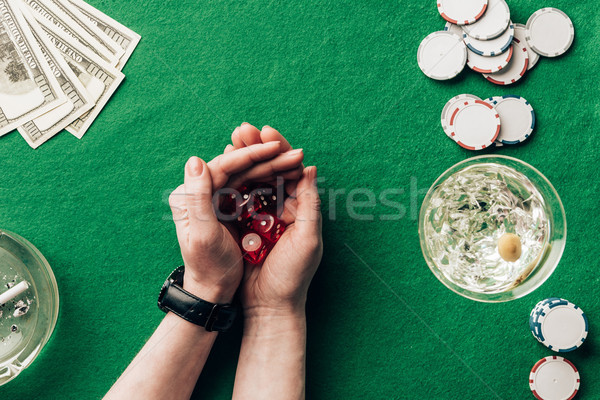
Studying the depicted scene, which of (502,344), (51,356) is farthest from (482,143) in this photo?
(51,356)

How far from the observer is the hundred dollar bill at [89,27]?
73.6 inches

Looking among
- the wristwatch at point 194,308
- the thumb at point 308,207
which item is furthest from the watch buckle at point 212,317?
the thumb at point 308,207

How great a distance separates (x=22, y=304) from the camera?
178cm

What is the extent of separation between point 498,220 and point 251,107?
3.30 ft

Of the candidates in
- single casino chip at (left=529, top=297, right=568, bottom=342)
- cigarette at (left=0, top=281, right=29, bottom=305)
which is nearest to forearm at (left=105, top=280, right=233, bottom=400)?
cigarette at (left=0, top=281, right=29, bottom=305)

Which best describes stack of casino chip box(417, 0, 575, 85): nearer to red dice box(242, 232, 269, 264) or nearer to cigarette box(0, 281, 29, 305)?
red dice box(242, 232, 269, 264)

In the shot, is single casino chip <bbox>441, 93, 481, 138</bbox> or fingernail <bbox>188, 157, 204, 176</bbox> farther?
single casino chip <bbox>441, 93, 481, 138</bbox>

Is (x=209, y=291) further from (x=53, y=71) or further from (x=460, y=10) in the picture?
(x=460, y=10)

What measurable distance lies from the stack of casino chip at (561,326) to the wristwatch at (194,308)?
1.15 metres

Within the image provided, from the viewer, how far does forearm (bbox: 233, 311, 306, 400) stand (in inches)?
63.5

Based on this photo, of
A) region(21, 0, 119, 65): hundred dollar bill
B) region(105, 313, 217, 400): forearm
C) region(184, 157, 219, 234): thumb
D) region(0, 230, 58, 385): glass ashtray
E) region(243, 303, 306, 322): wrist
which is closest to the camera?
region(184, 157, 219, 234): thumb

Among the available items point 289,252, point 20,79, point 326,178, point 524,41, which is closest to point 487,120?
point 524,41

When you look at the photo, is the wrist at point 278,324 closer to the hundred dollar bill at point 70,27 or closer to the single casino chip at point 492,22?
the hundred dollar bill at point 70,27

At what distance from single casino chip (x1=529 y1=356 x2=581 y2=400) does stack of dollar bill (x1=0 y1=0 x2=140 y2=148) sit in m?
1.99
